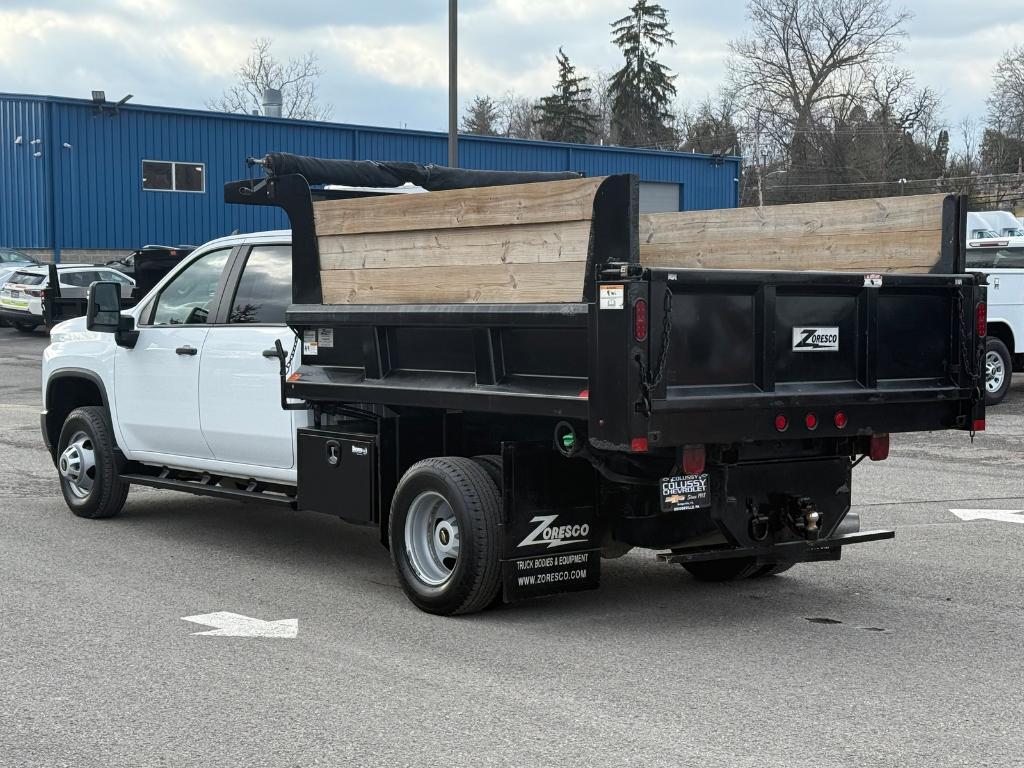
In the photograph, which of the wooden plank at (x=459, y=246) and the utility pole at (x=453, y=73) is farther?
the utility pole at (x=453, y=73)

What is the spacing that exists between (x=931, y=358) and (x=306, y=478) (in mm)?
3474

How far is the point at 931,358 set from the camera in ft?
21.9

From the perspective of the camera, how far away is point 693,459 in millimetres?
6047

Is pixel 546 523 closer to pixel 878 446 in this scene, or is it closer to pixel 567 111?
pixel 878 446

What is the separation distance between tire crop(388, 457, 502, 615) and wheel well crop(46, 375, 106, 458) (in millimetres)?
3937

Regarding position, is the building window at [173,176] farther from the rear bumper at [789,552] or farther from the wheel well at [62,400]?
the rear bumper at [789,552]

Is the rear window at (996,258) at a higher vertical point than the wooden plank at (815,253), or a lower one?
higher

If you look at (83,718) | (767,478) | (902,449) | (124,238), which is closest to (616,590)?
(767,478)

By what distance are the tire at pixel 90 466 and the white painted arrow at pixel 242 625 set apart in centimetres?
293

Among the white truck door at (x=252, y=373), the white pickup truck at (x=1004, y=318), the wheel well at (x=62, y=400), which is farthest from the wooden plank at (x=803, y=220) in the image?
the white pickup truck at (x=1004, y=318)

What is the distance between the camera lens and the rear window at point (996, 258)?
1728cm

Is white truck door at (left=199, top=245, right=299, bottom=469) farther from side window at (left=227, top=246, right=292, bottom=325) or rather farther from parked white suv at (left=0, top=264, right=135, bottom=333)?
parked white suv at (left=0, top=264, right=135, bottom=333)

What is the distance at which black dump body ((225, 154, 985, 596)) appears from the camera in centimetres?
578

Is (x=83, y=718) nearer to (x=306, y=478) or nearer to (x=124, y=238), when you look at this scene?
(x=306, y=478)
